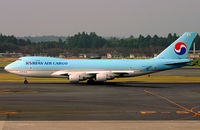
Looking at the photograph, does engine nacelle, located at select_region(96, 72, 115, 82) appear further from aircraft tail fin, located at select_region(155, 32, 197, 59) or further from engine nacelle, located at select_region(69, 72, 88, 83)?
aircraft tail fin, located at select_region(155, 32, 197, 59)

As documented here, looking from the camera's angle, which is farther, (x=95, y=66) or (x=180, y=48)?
(x=180, y=48)

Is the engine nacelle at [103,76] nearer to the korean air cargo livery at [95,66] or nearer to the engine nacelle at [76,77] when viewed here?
the korean air cargo livery at [95,66]

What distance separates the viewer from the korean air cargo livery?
47344 mm

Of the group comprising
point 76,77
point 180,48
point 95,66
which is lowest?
point 76,77

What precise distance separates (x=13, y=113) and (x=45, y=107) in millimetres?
3429

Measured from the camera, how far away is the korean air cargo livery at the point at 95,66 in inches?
1864

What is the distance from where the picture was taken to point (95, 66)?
49.3 metres

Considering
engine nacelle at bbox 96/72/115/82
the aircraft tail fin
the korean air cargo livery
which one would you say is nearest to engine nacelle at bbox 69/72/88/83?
the korean air cargo livery

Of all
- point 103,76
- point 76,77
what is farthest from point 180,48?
point 76,77

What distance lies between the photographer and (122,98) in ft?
107

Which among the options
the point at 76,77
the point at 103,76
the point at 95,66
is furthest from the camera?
the point at 95,66

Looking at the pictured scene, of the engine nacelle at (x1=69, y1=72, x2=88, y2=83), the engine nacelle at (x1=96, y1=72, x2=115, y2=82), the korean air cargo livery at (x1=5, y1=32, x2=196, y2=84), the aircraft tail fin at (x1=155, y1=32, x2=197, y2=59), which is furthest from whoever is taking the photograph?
the aircraft tail fin at (x1=155, y1=32, x2=197, y2=59)

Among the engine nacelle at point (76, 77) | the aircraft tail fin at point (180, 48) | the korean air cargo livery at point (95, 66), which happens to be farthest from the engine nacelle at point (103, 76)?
the aircraft tail fin at point (180, 48)

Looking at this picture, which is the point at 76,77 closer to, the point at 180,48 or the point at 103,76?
the point at 103,76
